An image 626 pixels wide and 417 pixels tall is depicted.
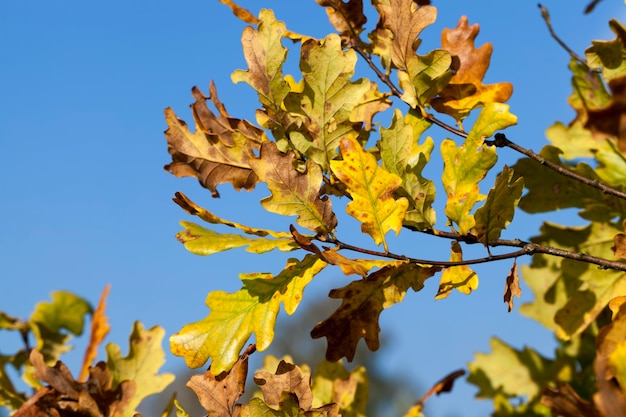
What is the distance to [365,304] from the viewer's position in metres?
1.65

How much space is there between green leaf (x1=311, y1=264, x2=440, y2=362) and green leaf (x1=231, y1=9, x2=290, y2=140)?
373 mm

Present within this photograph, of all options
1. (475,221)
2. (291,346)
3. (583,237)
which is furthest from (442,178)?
(291,346)

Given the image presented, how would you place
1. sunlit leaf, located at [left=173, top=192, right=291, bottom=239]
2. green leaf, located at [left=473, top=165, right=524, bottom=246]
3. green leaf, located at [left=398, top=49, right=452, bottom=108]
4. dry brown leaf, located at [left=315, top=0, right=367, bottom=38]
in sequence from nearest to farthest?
green leaf, located at [left=473, top=165, right=524, bottom=246]
sunlit leaf, located at [left=173, top=192, right=291, bottom=239]
green leaf, located at [left=398, top=49, right=452, bottom=108]
dry brown leaf, located at [left=315, top=0, right=367, bottom=38]

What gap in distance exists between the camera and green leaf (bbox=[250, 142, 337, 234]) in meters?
1.54

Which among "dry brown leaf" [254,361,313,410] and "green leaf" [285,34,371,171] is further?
"green leaf" [285,34,371,171]

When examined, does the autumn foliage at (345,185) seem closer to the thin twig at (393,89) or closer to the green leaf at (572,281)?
the thin twig at (393,89)

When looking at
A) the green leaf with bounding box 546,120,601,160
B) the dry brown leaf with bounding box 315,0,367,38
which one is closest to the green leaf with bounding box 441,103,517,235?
the dry brown leaf with bounding box 315,0,367,38

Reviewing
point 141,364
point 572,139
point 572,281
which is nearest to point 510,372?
point 572,281

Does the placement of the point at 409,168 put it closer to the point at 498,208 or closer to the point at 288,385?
the point at 498,208

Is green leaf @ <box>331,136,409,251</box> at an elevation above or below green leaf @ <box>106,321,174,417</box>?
above

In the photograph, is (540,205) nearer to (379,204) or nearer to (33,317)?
(379,204)

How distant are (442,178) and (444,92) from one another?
289 millimetres

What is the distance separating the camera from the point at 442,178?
1.62 metres

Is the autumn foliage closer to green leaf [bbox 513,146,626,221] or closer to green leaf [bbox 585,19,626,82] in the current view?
green leaf [bbox 585,19,626,82]
